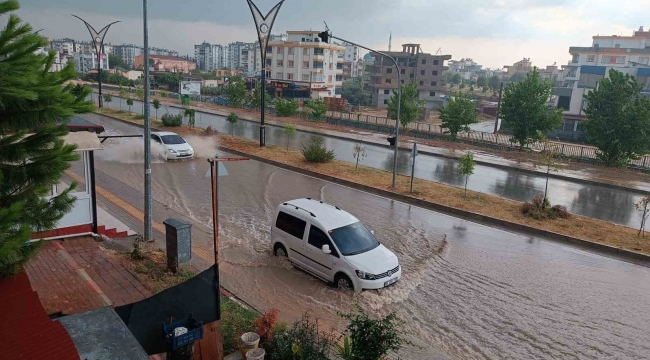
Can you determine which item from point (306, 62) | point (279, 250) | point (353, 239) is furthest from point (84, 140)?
point (306, 62)

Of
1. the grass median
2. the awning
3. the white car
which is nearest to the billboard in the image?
the grass median

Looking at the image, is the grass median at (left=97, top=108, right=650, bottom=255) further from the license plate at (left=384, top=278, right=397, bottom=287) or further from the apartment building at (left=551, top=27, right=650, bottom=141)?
the apartment building at (left=551, top=27, right=650, bottom=141)

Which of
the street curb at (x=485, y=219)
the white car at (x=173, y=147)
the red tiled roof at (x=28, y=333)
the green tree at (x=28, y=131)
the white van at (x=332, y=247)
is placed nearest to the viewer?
the red tiled roof at (x=28, y=333)

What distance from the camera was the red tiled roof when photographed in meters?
4.15

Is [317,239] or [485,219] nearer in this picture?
[317,239]

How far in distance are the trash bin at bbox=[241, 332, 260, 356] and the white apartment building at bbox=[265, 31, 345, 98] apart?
7324 cm

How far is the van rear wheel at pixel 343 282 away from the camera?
995 cm

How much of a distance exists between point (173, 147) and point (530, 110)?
22191mm

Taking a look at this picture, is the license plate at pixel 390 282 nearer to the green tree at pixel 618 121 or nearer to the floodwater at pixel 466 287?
the floodwater at pixel 466 287

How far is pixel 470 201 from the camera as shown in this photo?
17625 mm

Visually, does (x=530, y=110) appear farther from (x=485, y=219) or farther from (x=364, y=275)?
(x=364, y=275)

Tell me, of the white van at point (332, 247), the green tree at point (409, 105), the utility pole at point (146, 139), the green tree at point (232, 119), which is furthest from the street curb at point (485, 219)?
the green tree at point (409, 105)

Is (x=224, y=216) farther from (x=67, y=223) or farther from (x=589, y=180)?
(x=589, y=180)

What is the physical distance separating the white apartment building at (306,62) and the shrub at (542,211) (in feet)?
211
